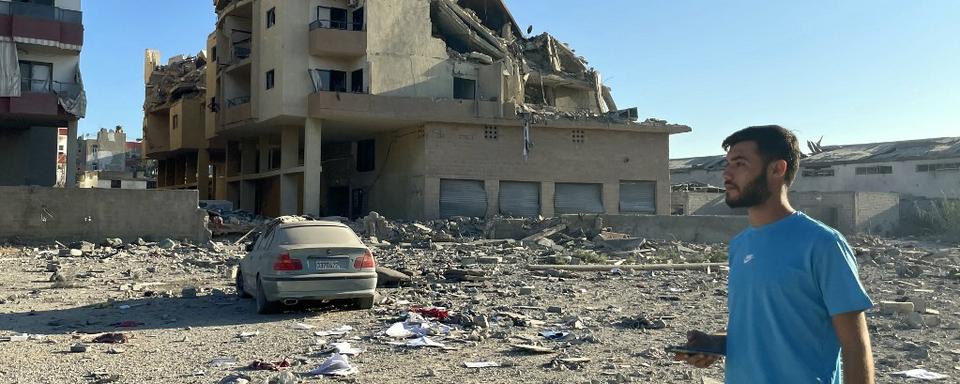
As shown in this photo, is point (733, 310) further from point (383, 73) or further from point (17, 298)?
point (383, 73)

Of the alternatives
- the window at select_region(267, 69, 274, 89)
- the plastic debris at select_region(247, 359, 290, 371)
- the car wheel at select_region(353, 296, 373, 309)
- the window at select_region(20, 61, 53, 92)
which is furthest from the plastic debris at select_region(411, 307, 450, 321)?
the window at select_region(267, 69, 274, 89)

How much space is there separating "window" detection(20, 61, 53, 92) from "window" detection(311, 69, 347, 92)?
1038 cm

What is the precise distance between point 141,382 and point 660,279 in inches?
451

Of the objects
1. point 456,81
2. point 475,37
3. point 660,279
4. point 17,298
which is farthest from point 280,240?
point 475,37

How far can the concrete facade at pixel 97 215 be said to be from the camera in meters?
22.3

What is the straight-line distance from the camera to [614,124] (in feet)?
127

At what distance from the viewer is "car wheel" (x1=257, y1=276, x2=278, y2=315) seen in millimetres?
10758

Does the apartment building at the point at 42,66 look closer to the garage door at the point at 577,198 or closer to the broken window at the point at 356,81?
the broken window at the point at 356,81

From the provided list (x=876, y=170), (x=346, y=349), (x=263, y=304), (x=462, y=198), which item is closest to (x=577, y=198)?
(x=462, y=198)

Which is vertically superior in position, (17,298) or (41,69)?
(41,69)

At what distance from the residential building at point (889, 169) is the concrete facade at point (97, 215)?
41.0 metres

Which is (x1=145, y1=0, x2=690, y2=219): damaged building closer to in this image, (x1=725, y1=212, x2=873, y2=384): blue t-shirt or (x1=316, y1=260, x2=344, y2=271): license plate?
(x1=316, y1=260, x2=344, y2=271): license plate

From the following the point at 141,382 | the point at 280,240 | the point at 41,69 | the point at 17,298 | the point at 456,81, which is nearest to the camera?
the point at 141,382

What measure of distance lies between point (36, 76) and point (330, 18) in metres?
12.4
